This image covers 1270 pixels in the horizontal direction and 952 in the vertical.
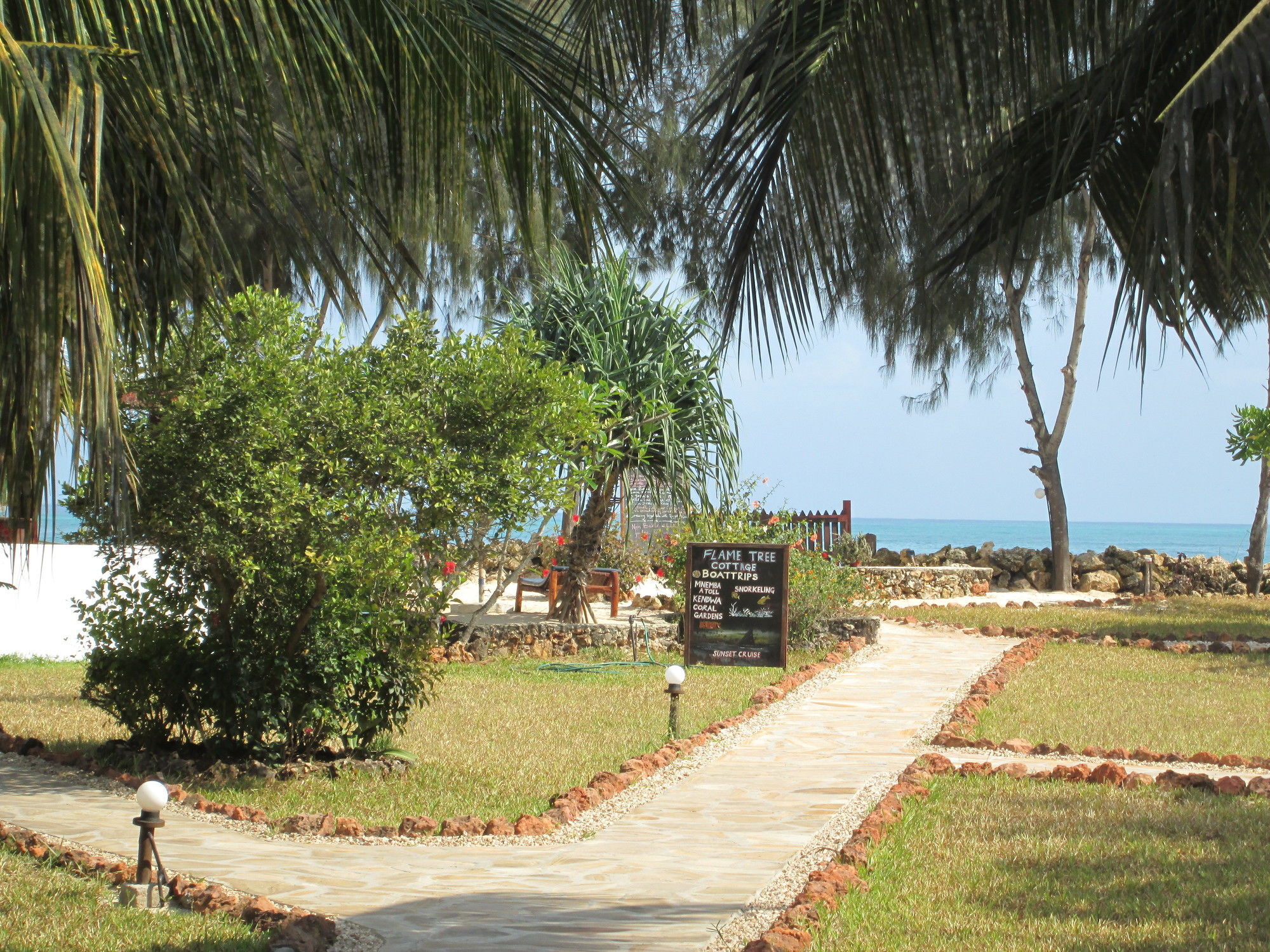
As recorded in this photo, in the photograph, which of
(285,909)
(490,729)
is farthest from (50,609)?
(285,909)

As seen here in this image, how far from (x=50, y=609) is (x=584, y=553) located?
6.20 meters

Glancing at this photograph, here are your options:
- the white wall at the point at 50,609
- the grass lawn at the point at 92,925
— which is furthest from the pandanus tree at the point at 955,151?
the white wall at the point at 50,609

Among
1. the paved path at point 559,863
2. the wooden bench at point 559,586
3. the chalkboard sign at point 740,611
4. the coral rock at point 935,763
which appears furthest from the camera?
the wooden bench at point 559,586

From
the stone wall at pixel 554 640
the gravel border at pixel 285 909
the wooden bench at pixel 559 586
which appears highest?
the wooden bench at pixel 559 586

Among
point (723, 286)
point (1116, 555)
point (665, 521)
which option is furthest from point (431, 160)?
point (1116, 555)

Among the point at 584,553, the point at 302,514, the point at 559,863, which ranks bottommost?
the point at 559,863

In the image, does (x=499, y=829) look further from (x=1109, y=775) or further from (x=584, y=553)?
(x=584, y=553)

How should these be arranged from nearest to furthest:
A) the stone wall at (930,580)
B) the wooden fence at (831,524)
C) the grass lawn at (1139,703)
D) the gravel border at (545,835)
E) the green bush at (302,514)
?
the gravel border at (545,835)
the green bush at (302,514)
the grass lawn at (1139,703)
the stone wall at (930,580)
the wooden fence at (831,524)

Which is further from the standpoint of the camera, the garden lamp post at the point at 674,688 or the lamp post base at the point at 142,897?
the garden lamp post at the point at 674,688

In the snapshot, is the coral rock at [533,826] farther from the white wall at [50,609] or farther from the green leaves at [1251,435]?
the green leaves at [1251,435]

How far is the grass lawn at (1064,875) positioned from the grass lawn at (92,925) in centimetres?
220

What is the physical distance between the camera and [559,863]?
551cm

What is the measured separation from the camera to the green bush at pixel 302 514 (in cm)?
649

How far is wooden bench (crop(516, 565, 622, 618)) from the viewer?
15.7 meters
